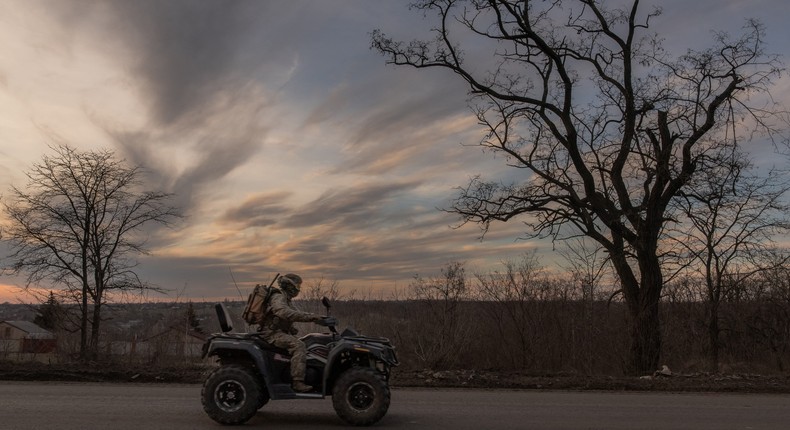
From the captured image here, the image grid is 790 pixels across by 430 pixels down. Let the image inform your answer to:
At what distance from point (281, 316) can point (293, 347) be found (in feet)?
1.37

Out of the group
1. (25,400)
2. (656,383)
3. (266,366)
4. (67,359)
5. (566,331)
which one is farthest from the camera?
(566,331)

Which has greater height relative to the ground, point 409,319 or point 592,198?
point 592,198

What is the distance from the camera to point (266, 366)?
7.29 m

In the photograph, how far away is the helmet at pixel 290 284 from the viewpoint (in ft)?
24.5

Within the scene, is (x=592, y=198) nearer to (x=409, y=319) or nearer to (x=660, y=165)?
(x=660, y=165)

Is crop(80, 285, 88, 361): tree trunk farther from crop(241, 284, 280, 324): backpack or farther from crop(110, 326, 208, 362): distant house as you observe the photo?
crop(241, 284, 280, 324): backpack

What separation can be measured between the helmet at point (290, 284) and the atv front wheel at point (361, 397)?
120 cm

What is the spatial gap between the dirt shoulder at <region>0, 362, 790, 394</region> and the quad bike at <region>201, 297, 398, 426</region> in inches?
200

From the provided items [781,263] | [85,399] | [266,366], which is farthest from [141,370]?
[781,263]

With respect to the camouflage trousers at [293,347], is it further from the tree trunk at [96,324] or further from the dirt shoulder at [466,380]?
the tree trunk at [96,324]

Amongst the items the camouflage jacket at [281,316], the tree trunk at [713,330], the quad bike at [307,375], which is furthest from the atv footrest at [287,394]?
the tree trunk at [713,330]

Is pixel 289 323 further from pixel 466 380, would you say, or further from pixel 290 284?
pixel 466 380

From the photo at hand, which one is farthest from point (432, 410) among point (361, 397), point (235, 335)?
point (235, 335)

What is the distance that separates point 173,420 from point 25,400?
308 cm
